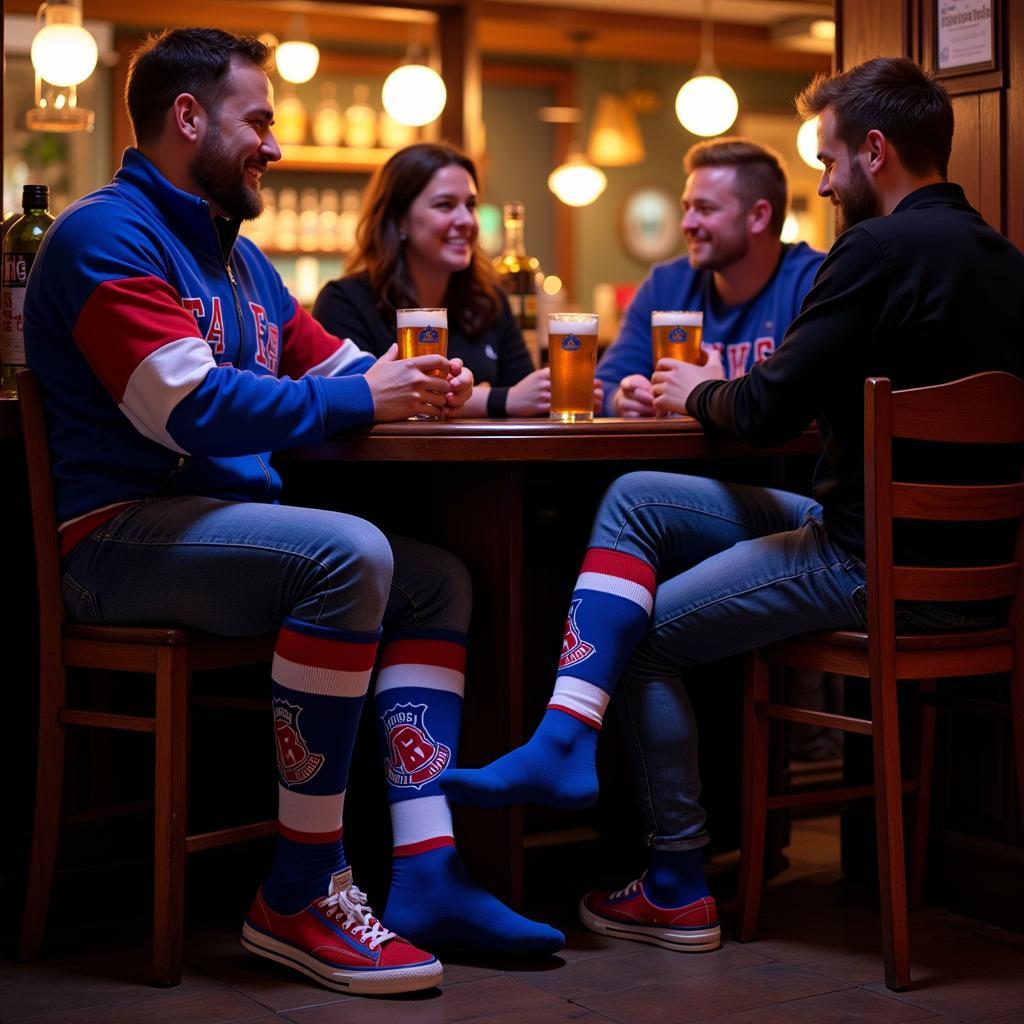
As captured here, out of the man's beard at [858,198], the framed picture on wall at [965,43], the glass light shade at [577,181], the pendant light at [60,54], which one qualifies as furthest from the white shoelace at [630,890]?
the glass light shade at [577,181]

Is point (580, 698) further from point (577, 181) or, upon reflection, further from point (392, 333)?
point (577, 181)

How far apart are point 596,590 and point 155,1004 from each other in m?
0.86

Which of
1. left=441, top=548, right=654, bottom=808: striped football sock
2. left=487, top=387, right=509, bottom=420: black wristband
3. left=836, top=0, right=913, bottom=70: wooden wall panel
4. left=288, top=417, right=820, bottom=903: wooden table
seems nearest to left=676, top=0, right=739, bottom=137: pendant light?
left=836, top=0, right=913, bottom=70: wooden wall panel

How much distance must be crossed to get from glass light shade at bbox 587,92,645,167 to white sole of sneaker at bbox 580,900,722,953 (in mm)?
5644

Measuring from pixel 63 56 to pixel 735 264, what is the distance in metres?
1.78

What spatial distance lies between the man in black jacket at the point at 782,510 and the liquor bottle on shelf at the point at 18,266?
3.26 feet

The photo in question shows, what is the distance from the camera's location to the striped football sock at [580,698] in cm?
212

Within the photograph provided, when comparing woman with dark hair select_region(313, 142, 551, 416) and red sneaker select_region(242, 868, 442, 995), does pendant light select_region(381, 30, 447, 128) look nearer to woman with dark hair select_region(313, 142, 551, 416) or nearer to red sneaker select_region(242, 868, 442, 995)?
woman with dark hair select_region(313, 142, 551, 416)

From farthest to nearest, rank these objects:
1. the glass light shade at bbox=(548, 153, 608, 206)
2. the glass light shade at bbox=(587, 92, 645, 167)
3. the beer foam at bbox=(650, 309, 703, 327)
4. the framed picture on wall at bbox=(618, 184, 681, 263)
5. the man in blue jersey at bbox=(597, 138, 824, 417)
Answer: the framed picture on wall at bbox=(618, 184, 681, 263)
the glass light shade at bbox=(587, 92, 645, 167)
the glass light shade at bbox=(548, 153, 608, 206)
the man in blue jersey at bbox=(597, 138, 824, 417)
the beer foam at bbox=(650, 309, 703, 327)

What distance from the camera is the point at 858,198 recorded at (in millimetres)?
2301

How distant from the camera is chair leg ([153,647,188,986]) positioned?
207cm

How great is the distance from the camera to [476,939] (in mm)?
2184

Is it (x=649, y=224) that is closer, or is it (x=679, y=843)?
(x=679, y=843)

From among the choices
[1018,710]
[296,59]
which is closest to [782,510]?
[1018,710]
